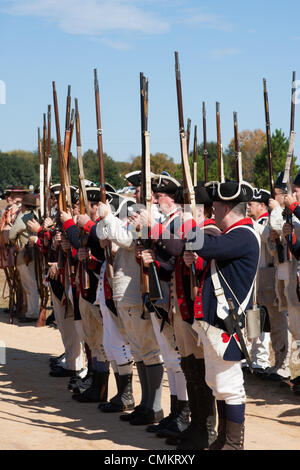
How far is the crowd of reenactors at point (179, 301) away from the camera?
5.16 meters

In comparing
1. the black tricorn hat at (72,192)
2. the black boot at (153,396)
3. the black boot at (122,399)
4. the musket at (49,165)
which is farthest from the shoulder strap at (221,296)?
the musket at (49,165)

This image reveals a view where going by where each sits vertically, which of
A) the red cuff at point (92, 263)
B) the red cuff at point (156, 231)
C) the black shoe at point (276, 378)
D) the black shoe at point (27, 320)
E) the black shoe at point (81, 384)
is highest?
the red cuff at point (156, 231)

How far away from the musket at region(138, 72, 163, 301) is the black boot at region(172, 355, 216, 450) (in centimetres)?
59

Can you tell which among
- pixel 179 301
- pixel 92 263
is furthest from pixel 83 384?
pixel 179 301

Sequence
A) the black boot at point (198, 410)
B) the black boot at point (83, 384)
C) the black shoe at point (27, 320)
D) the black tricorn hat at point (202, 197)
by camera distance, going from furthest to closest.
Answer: the black shoe at point (27, 320) < the black boot at point (83, 384) < the black tricorn hat at point (202, 197) < the black boot at point (198, 410)

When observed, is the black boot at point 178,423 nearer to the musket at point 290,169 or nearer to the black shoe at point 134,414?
the black shoe at point 134,414

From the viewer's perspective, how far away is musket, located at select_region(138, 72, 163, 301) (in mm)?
5777

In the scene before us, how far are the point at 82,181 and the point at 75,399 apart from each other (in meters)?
2.21

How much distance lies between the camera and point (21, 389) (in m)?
8.16

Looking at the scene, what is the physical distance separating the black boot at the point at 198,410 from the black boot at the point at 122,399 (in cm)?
146

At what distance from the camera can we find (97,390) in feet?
24.5

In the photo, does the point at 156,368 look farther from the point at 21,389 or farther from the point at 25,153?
the point at 25,153

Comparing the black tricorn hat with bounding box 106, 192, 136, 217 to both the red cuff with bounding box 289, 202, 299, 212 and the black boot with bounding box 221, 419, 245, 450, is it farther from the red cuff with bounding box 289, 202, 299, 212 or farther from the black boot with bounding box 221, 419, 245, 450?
the black boot with bounding box 221, 419, 245, 450
